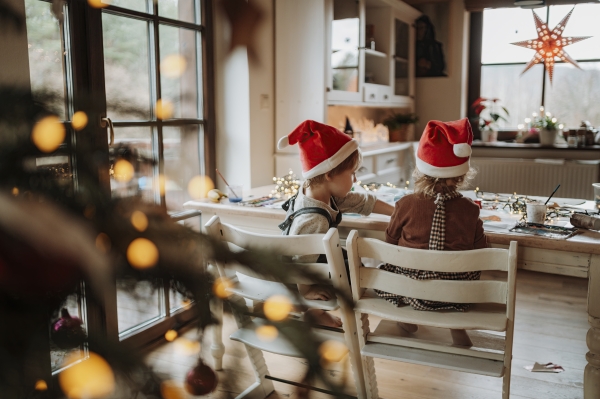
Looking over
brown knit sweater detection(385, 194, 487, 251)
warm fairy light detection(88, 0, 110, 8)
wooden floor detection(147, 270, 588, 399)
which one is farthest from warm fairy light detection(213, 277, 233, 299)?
brown knit sweater detection(385, 194, 487, 251)

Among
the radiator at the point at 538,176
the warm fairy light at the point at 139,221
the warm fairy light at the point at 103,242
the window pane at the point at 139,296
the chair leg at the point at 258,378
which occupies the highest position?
the warm fairy light at the point at 139,221

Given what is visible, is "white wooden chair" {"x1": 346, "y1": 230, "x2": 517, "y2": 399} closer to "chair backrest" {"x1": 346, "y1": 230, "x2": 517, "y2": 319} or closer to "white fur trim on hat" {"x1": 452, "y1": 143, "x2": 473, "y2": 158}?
"chair backrest" {"x1": 346, "y1": 230, "x2": 517, "y2": 319}

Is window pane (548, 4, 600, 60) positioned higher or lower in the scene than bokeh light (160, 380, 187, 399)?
higher

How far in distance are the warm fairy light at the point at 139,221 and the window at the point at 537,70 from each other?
4814 millimetres

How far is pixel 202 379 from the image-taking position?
1.49 feet

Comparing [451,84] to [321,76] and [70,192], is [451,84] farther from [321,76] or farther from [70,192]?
[70,192]

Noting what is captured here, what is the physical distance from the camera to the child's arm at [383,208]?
2.08 meters

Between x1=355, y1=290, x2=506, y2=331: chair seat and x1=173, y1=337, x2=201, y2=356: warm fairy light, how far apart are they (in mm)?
1037

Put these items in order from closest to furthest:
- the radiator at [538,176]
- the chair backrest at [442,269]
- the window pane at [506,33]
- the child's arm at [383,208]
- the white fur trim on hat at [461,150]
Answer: the chair backrest at [442,269] < the white fur trim on hat at [461,150] < the child's arm at [383,208] < the radiator at [538,176] < the window pane at [506,33]

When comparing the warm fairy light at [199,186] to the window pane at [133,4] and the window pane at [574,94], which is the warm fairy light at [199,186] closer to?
the window pane at [133,4]

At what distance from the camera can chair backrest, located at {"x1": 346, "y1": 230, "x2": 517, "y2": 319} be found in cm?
143

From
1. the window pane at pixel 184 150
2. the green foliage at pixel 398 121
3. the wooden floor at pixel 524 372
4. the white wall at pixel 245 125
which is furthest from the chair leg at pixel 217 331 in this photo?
the green foliage at pixel 398 121

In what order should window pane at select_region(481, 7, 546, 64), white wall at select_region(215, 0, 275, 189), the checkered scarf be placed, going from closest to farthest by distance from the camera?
the checkered scarf < white wall at select_region(215, 0, 275, 189) < window pane at select_region(481, 7, 546, 64)

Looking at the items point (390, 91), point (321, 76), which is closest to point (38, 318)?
point (321, 76)
